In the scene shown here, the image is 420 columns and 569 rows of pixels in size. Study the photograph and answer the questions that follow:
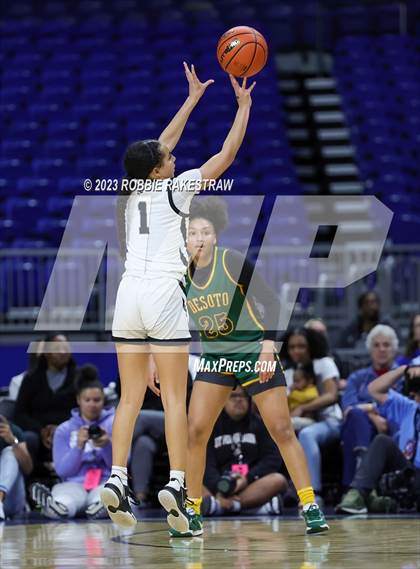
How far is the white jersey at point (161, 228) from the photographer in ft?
20.5

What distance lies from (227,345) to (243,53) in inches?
64.2

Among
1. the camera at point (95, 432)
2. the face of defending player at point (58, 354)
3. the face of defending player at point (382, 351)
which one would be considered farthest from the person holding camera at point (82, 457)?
the face of defending player at point (382, 351)

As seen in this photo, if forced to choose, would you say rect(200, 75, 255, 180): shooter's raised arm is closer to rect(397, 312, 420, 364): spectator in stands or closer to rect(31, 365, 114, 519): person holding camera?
rect(31, 365, 114, 519): person holding camera

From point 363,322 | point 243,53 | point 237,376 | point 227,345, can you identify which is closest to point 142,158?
point 243,53

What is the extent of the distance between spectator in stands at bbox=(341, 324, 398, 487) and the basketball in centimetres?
318

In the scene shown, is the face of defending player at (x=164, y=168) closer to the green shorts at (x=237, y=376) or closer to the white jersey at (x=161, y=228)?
the white jersey at (x=161, y=228)

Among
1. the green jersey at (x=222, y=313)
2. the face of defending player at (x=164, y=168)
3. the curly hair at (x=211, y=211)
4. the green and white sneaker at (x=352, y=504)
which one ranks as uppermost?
the face of defending player at (x=164, y=168)

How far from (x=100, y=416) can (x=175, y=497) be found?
305 centimetres

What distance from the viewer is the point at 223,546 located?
6.45m

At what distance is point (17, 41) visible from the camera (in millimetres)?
19109

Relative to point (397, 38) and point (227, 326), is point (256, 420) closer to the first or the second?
point (227, 326)

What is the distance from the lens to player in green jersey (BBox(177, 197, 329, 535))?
6801 mm

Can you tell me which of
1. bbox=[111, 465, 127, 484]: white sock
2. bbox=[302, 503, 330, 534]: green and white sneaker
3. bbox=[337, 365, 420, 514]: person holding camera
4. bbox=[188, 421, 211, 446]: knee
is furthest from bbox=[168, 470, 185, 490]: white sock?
bbox=[337, 365, 420, 514]: person holding camera

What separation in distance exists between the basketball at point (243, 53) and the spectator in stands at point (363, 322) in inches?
165
